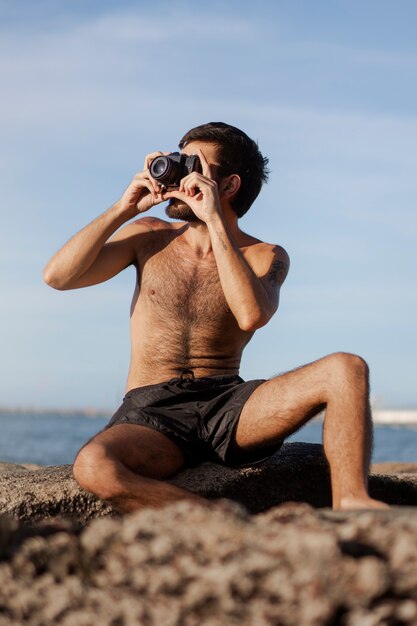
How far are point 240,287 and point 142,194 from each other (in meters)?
0.77

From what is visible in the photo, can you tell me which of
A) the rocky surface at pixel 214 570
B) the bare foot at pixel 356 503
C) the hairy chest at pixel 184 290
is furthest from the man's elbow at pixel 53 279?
the rocky surface at pixel 214 570

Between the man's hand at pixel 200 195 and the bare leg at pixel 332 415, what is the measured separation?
824 mm

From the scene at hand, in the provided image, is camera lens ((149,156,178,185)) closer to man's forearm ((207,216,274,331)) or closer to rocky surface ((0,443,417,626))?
man's forearm ((207,216,274,331))

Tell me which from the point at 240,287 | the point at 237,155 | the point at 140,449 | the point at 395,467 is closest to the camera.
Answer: the point at 140,449

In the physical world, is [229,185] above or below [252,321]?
above

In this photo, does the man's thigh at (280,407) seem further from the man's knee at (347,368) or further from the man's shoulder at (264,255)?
the man's shoulder at (264,255)

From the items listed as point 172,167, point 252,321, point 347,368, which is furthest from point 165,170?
point 347,368

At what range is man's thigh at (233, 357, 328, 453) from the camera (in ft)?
11.7

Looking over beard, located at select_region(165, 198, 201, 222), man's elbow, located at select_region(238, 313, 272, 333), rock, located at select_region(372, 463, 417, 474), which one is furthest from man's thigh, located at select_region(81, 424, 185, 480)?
rock, located at select_region(372, 463, 417, 474)

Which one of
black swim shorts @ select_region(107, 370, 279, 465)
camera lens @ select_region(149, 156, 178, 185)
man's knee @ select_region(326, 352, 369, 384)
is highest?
camera lens @ select_region(149, 156, 178, 185)

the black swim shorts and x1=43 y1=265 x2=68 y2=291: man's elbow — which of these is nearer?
the black swim shorts

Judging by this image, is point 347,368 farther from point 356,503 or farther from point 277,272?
point 277,272

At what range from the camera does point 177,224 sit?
4.64 meters

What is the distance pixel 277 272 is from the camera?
14.4 feet
